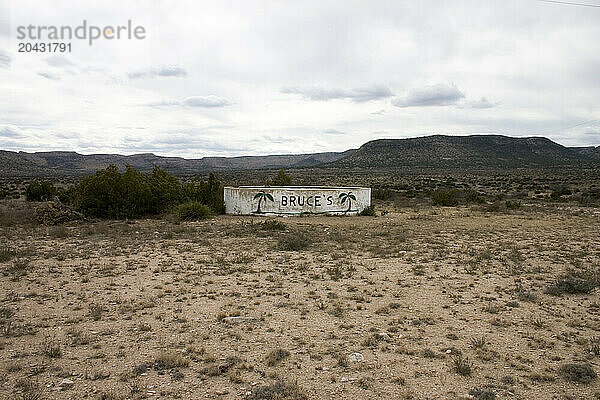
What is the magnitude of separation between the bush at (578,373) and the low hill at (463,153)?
85.1m

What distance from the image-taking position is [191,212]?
20672mm

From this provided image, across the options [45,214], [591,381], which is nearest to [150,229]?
[45,214]

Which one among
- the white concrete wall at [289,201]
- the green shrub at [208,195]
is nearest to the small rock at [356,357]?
the white concrete wall at [289,201]

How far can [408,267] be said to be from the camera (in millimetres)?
11281

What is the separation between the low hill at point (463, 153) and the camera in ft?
302

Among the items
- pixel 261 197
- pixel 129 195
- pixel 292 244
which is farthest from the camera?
pixel 261 197

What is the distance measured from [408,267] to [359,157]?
9439cm

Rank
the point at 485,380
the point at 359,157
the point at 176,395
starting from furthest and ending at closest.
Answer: the point at 359,157 → the point at 485,380 → the point at 176,395

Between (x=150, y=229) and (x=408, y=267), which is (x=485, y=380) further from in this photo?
(x=150, y=229)

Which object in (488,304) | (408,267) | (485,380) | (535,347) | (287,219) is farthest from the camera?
(287,219)

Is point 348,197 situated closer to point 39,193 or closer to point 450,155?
point 39,193

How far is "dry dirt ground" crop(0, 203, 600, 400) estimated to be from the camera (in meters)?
5.43

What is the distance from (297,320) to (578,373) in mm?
3797

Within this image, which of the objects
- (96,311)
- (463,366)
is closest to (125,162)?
(96,311)
